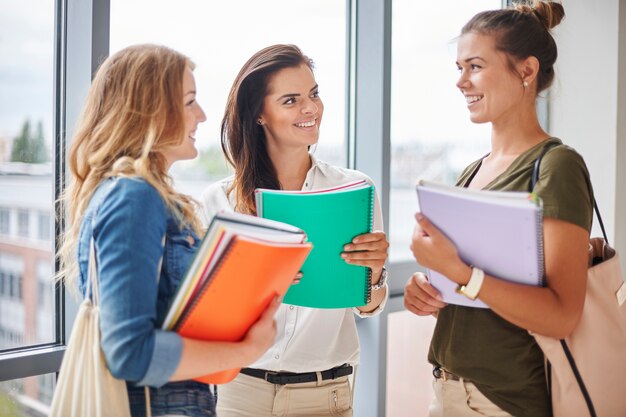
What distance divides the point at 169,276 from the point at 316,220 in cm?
46

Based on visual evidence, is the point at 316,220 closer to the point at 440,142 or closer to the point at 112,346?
the point at 112,346

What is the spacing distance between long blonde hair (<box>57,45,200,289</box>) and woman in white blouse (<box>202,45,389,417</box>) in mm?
555

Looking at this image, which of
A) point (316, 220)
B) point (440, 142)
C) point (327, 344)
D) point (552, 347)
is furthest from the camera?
point (440, 142)

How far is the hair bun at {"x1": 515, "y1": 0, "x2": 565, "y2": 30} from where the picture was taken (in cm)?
156

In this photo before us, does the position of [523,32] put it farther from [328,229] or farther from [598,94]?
[598,94]

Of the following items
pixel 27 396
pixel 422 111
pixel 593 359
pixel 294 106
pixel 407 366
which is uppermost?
pixel 422 111

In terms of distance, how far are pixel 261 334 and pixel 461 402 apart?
23.0 inches

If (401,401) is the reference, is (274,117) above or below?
above

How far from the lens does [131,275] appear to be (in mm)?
974

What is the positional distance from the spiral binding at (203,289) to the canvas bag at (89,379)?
132 millimetres

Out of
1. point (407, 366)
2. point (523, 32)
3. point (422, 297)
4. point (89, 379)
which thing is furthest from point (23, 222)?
point (407, 366)

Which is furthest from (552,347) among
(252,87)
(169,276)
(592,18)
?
(592,18)

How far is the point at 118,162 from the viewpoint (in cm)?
108

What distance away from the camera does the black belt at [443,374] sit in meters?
1.49
